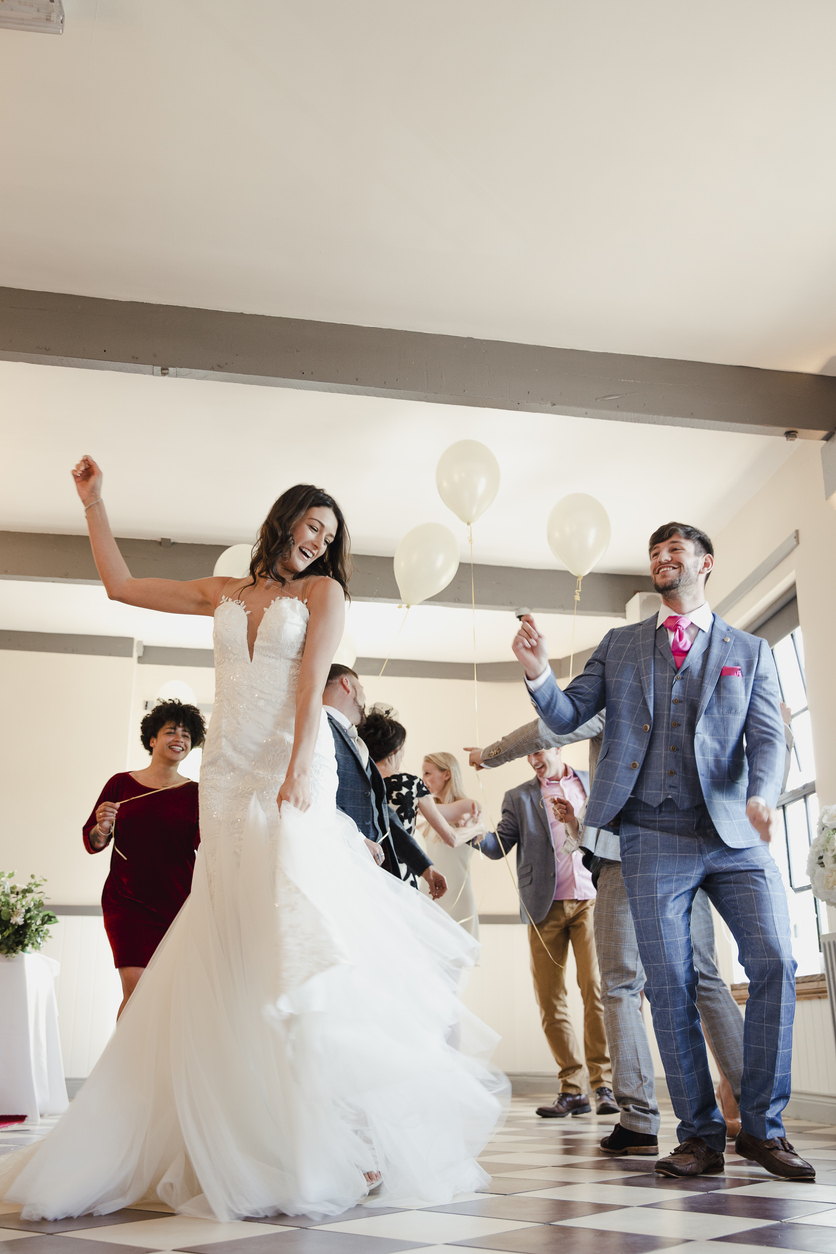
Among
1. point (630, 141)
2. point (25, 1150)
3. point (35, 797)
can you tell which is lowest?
point (25, 1150)

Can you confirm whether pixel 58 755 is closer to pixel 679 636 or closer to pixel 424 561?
pixel 424 561

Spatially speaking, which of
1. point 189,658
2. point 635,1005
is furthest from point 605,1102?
point 189,658

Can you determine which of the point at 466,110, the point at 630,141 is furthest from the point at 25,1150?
the point at 630,141

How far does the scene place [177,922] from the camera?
6.97ft

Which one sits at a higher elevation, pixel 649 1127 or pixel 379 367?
pixel 379 367

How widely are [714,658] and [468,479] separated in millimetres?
2120

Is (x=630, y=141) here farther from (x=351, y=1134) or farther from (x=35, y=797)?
(x=35, y=797)

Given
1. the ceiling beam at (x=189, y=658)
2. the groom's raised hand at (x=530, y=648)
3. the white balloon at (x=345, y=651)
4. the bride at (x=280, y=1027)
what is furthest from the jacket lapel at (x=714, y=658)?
the ceiling beam at (x=189, y=658)

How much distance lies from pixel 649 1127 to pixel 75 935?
6.02 metres

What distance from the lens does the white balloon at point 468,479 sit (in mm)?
4512

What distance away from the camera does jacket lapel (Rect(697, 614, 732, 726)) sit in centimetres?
253

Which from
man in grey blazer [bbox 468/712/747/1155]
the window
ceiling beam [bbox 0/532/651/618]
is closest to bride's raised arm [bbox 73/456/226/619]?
man in grey blazer [bbox 468/712/747/1155]

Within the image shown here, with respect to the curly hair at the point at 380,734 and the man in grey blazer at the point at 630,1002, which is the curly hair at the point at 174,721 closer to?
the curly hair at the point at 380,734

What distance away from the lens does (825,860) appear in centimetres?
309
